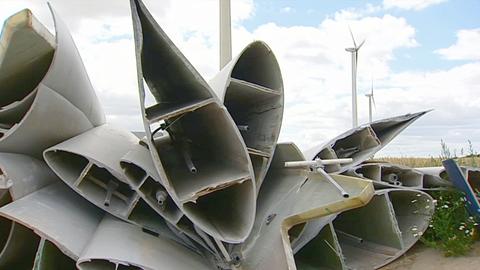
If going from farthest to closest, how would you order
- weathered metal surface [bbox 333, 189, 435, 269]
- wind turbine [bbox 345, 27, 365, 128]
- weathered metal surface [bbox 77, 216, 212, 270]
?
1. wind turbine [bbox 345, 27, 365, 128]
2. weathered metal surface [bbox 333, 189, 435, 269]
3. weathered metal surface [bbox 77, 216, 212, 270]

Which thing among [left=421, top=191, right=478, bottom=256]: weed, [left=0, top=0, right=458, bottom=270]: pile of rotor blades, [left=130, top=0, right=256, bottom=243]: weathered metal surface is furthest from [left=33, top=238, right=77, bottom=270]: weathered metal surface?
[left=421, top=191, right=478, bottom=256]: weed

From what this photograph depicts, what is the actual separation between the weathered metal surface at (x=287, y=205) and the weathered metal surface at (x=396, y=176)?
3.14 feet

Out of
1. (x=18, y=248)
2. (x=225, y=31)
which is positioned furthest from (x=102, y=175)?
(x=225, y=31)

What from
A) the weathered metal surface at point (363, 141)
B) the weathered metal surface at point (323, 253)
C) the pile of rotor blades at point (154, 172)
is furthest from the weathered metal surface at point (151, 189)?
the weathered metal surface at point (363, 141)

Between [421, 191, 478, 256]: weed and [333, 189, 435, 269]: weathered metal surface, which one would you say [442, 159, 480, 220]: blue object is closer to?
[421, 191, 478, 256]: weed

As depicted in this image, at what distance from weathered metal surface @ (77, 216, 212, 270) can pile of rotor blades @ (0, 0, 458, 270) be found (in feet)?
0.04

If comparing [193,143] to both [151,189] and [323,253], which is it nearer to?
[151,189]

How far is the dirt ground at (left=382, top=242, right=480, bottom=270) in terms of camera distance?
16.6 ft

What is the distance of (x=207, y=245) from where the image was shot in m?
3.86

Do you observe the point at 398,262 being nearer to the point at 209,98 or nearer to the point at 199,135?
the point at 199,135

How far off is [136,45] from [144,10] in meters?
0.25

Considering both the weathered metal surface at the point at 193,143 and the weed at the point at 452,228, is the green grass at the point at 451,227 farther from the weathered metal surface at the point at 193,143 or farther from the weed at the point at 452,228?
the weathered metal surface at the point at 193,143

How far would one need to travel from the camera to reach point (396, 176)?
584 cm

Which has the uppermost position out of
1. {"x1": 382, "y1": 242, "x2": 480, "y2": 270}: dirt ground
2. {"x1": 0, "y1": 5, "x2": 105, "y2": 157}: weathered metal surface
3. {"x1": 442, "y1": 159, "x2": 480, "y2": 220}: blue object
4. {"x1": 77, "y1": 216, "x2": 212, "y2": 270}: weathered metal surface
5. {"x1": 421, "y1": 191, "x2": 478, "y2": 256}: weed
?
{"x1": 0, "y1": 5, "x2": 105, "y2": 157}: weathered metal surface
